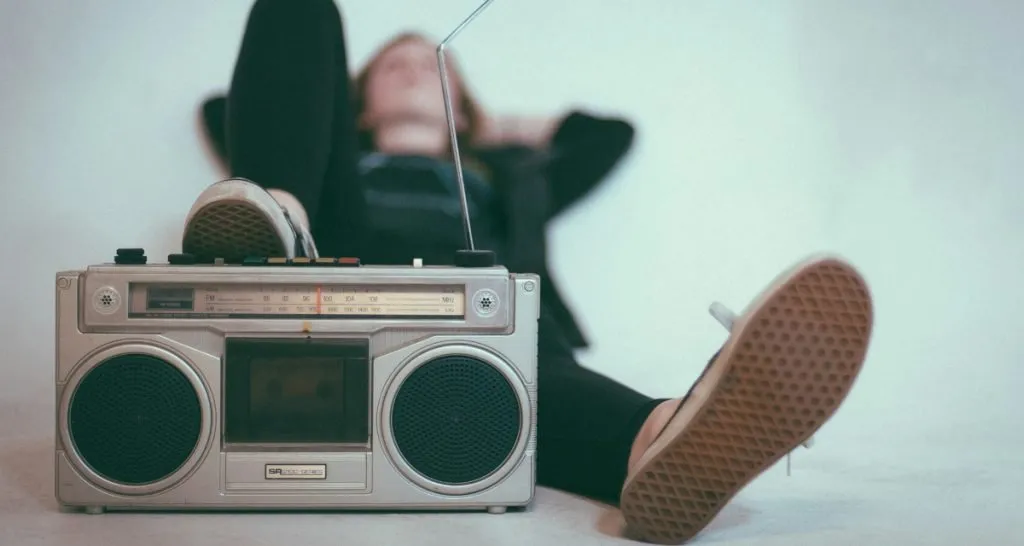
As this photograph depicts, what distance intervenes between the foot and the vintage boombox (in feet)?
0.54

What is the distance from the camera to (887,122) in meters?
1.67

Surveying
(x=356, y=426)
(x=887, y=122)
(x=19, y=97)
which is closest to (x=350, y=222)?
(x=356, y=426)

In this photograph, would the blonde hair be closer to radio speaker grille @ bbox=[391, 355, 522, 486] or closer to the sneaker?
the sneaker

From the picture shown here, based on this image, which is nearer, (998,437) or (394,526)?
(394,526)

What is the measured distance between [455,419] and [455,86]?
78cm

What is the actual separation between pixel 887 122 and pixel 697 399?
92 centimetres

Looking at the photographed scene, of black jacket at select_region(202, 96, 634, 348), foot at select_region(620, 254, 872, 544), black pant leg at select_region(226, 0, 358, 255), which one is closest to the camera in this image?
foot at select_region(620, 254, 872, 544)

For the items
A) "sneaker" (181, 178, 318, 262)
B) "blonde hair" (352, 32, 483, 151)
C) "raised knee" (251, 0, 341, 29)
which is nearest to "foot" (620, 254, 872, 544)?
"sneaker" (181, 178, 318, 262)

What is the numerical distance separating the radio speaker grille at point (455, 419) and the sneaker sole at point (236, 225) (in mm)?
191

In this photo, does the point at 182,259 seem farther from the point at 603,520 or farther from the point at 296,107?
the point at 603,520

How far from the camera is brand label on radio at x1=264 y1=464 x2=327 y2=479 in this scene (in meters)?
1.00

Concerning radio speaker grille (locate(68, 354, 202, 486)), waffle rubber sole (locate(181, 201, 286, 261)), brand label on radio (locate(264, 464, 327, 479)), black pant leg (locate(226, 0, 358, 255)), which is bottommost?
brand label on radio (locate(264, 464, 327, 479))

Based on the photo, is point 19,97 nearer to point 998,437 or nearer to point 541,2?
point 541,2

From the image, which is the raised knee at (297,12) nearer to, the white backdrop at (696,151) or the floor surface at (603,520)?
the white backdrop at (696,151)
